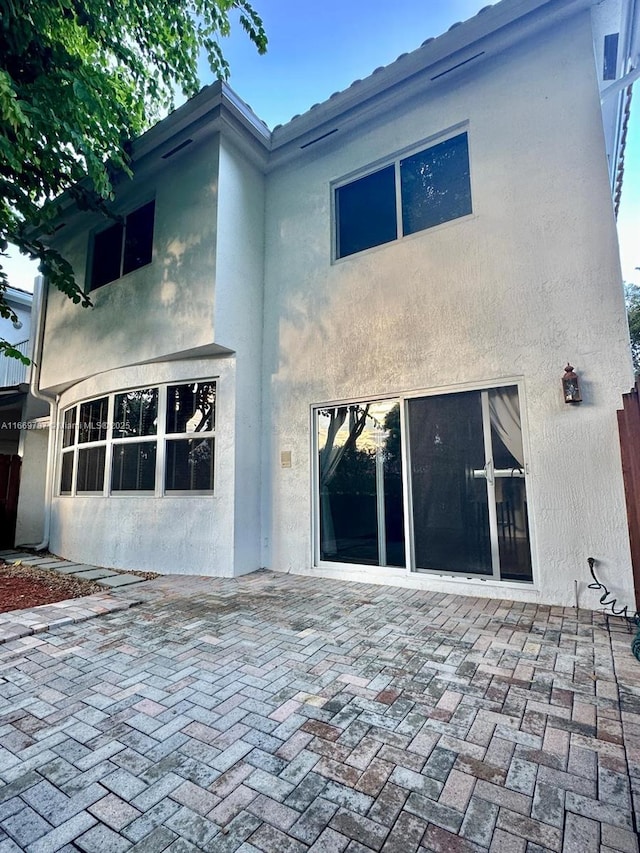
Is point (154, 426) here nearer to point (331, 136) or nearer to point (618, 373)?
point (331, 136)

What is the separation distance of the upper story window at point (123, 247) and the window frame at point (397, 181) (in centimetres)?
295

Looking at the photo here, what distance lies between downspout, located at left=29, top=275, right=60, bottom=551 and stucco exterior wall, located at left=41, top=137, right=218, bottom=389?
987 millimetres

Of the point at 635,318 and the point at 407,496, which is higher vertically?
the point at 635,318

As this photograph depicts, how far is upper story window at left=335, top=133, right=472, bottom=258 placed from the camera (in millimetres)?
4930

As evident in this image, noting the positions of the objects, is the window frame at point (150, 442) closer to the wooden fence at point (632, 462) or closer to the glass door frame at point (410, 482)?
the glass door frame at point (410, 482)

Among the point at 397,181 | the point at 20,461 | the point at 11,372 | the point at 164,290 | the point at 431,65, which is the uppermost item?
the point at 431,65

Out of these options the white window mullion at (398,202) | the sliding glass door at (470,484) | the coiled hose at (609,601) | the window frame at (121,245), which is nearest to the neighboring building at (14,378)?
the window frame at (121,245)

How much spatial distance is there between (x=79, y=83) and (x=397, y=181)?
12.3 feet

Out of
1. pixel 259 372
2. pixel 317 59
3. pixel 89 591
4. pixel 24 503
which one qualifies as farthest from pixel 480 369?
pixel 24 503

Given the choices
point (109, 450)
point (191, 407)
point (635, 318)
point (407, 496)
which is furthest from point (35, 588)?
point (635, 318)

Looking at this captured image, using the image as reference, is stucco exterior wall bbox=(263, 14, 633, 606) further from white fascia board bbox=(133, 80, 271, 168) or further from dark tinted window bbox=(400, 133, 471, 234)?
white fascia board bbox=(133, 80, 271, 168)

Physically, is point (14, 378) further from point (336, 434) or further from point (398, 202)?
point (398, 202)

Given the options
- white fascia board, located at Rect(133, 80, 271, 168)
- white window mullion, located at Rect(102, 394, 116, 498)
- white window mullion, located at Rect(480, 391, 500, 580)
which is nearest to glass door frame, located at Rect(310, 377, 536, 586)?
white window mullion, located at Rect(480, 391, 500, 580)

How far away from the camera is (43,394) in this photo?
8.15 metres
